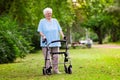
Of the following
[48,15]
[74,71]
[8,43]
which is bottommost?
[74,71]

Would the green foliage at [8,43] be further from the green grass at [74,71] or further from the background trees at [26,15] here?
the green grass at [74,71]

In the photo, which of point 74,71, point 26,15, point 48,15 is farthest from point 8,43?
point 48,15

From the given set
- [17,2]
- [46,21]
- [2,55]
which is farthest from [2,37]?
[46,21]

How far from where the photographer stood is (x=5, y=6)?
46.1 feet

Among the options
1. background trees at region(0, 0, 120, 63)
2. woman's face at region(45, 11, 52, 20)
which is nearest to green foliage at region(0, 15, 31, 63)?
background trees at region(0, 0, 120, 63)

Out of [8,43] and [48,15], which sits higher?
[48,15]

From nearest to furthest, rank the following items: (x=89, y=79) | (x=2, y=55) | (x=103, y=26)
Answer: (x=89, y=79) → (x=2, y=55) → (x=103, y=26)

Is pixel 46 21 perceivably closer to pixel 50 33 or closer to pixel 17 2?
pixel 50 33

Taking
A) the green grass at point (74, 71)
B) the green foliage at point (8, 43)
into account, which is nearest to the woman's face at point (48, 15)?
the green grass at point (74, 71)

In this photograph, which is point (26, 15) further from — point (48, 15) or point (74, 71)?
point (74, 71)

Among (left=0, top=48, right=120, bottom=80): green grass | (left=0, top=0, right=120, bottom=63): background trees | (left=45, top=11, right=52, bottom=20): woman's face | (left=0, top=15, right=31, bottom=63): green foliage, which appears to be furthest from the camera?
(left=0, top=15, right=31, bottom=63): green foliage

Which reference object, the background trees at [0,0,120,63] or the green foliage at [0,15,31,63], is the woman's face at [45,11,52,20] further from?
the green foliage at [0,15,31,63]

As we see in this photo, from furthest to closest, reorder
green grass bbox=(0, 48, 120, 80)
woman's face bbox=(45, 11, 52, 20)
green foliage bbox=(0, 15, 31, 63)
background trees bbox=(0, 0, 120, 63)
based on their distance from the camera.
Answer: green foliage bbox=(0, 15, 31, 63) → background trees bbox=(0, 0, 120, 63) → woman's face bbox=(45, 11, 52, 20) → green grass bbox=(0, 48, 120, 80)

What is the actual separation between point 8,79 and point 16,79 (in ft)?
0.94
